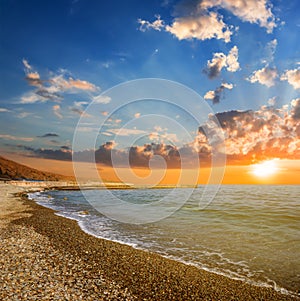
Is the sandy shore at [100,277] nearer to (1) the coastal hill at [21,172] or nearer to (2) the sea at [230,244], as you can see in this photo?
(2) the sea at [230,244]

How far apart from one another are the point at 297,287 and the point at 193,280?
487cm

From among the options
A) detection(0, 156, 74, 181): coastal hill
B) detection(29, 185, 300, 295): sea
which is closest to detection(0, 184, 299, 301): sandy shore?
detection(29, 185, 300, 295): sea

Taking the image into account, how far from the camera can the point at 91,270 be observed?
10938 millimetres

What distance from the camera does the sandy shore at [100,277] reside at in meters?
8.74

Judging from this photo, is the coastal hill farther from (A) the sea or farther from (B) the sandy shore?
(B) the sandy shore

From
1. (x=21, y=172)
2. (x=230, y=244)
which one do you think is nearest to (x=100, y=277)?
(x=230, y=244)

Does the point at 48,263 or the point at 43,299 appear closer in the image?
the point at 43,299

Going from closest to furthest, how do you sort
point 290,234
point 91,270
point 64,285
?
point 64,285 < point 91,270 < point 290,234

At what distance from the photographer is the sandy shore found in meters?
8.74

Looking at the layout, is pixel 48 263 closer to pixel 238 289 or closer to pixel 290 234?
pixel 238 289

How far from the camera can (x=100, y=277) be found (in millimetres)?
10195

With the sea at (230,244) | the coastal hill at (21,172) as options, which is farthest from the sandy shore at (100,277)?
the coastal hill at (21,172)

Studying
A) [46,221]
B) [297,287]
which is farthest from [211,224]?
[46,221]

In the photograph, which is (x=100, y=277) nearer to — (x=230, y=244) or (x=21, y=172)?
(x=230, y=244)
